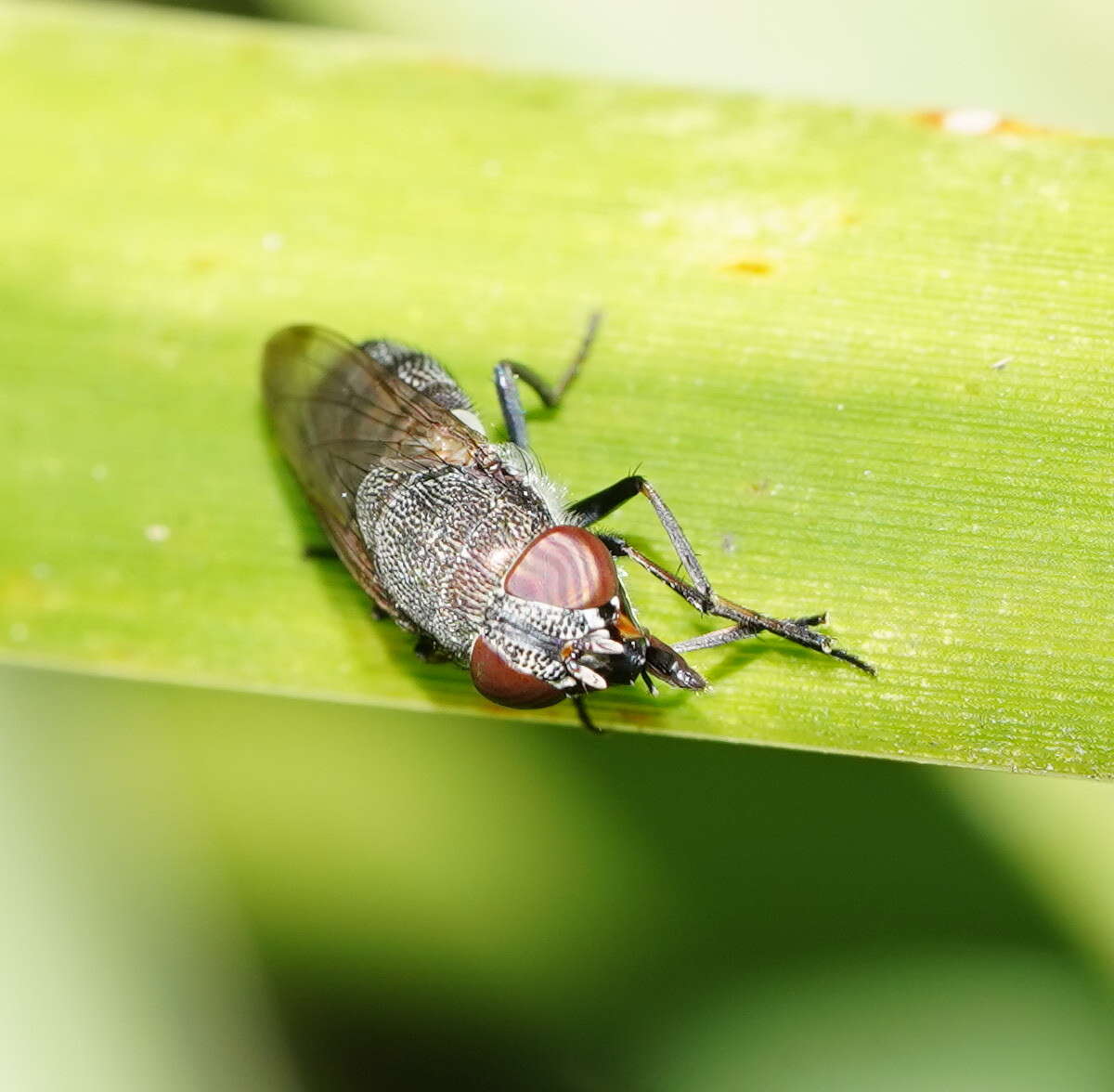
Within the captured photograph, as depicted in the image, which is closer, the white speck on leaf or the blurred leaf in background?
the white speck on leaf

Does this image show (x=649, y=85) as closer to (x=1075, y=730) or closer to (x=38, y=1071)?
(x=1075, y=730)

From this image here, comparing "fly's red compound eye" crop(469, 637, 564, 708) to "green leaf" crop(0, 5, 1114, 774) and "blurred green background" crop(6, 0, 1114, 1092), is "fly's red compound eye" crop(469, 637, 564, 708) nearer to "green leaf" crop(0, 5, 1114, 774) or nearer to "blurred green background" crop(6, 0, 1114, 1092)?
"green leaf" crop(0, 5, 1114, 774)

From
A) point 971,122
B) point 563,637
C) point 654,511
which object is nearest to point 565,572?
point 563,637

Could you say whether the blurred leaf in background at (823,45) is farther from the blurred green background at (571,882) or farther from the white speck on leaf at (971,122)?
the white speck on leaf at (971,122)

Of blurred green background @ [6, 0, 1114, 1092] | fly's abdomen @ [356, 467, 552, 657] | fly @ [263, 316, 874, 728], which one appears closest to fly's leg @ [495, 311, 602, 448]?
fly @ [263, 316, 874, 728]

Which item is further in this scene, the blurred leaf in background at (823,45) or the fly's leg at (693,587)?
the blurred leaf in background at (823,45)

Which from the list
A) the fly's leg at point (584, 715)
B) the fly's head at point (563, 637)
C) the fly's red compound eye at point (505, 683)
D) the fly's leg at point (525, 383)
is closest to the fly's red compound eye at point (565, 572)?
the fly's head at point (563, 637)

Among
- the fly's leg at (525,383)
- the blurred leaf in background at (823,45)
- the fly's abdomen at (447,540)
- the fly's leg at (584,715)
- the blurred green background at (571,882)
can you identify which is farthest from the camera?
the blurred leaf in background at (823,45)
